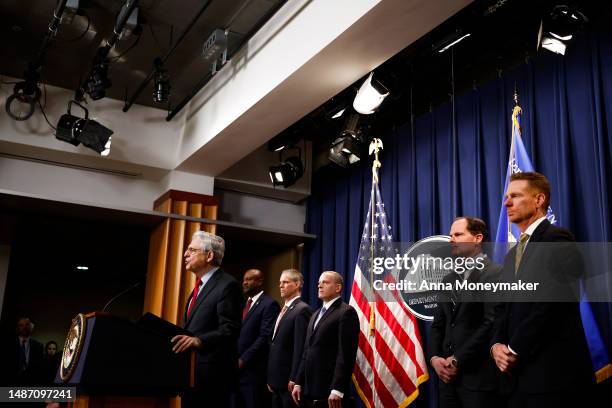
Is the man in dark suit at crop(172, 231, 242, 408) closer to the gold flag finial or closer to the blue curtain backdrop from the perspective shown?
the blue curtain backdrop

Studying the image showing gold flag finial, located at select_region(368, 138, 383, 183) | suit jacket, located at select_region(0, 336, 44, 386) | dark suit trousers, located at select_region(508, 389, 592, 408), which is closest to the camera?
dark suit trousers, located at select_region(508, 389, 592, 408)

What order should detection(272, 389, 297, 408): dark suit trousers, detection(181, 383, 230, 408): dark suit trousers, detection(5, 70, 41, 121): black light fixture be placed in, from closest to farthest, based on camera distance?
detection(181, 383, 230, 408): dark suit trousers
detection(272, 389, 297, 408): dark suit trousers
detection(5, 70, 41, 121): black light fixture

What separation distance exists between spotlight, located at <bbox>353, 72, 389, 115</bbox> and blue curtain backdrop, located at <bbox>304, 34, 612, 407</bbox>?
75 centimetres

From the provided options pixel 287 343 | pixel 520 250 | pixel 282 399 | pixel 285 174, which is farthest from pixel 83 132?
pixel 520 250

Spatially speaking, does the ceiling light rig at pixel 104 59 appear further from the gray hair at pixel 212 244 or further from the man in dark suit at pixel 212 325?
the man in dark suit at pixel 212 325

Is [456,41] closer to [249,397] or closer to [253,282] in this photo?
[253,282]

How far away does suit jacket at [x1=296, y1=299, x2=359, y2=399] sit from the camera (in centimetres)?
423

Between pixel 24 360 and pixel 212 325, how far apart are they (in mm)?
4543

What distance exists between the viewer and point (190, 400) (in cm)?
305

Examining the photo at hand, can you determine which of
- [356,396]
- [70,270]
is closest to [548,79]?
[356,396]

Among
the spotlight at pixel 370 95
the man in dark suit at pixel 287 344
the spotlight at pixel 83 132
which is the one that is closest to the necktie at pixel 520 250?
the man in dark suit at pixel 287 344

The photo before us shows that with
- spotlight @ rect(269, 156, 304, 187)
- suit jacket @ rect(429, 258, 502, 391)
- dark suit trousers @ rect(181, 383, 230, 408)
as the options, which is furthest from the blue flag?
spotlight @ rect(269, 156, 304, 187)

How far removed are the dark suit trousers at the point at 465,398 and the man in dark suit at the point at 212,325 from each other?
114 centimetres

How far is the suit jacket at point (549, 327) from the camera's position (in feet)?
7.89
